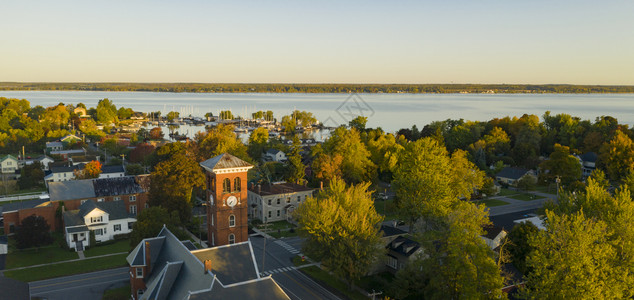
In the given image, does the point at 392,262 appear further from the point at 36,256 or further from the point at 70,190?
the point at 70,190

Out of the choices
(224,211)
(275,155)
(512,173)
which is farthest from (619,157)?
(224,211)

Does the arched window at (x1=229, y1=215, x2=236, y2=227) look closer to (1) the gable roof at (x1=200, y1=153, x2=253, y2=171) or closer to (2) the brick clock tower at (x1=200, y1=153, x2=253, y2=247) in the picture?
(2) the brick clock tower at (x1=200, y1=153, x2=253, y2=247)

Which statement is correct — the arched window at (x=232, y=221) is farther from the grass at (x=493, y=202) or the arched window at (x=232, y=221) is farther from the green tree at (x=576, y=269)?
the grass at (x=493, y=202)

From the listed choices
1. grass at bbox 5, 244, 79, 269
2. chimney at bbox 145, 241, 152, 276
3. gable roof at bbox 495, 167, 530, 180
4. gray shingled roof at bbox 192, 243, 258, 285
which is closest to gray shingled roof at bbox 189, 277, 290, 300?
gray shingled roof at bbox 192, 243, 258, 285

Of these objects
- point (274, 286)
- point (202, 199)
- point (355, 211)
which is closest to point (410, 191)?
point (355, 211)

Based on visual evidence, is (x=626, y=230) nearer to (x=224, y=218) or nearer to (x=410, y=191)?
(x=410, y=191)

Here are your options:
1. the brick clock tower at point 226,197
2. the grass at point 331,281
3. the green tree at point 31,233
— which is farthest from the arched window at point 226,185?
the green tree at point 31,233
